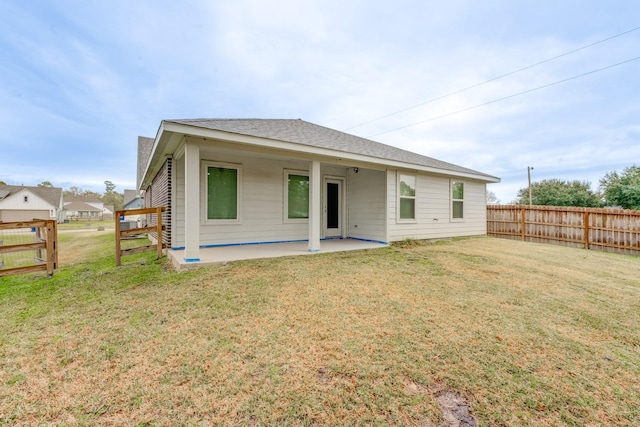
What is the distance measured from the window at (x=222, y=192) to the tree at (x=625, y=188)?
19.5m

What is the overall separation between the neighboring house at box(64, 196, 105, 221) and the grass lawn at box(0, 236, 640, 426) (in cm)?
5724

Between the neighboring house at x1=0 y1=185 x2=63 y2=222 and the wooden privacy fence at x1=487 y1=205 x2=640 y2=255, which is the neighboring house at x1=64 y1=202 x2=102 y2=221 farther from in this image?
the wooden privacy fence at x1=487 y1=205 x2=640 y2=255

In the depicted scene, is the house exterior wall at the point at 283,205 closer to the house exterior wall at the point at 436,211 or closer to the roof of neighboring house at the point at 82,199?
the house exterior wall at the point at 436,211

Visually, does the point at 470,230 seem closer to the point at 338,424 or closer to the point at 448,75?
the point at 448,75

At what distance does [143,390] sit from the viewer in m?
1.78

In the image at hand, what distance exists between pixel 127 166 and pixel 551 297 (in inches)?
1720

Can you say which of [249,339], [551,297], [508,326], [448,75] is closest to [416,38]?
[448,75]

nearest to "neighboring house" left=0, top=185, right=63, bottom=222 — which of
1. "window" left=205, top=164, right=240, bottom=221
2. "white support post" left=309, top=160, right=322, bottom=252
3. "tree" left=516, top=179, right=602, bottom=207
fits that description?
"window" left=205, top=164, right=240, bottom=221

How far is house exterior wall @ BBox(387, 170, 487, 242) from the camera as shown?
7.90 m

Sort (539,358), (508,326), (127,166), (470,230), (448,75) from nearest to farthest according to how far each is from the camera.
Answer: (539,358)
(508,326)
(470,230)
(448,75)
(127,166)

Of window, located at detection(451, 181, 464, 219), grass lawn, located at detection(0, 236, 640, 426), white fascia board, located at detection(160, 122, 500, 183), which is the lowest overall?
grass lawn, located at detection(0, 236, 640, 426)

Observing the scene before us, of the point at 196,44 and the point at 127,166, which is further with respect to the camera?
the point at 127,166

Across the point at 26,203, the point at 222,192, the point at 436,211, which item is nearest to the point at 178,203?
the point at 222,192

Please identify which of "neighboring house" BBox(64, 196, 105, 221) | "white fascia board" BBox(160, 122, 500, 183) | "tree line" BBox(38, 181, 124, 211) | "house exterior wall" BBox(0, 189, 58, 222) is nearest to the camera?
"white fascia board" BBox(160, 122, 500, 183)
